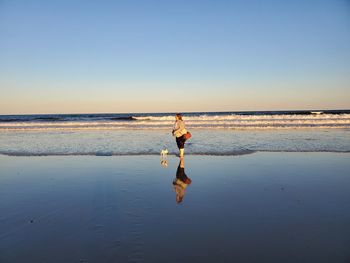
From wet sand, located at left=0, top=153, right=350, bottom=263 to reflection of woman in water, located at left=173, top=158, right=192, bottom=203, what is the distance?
15 centimetres

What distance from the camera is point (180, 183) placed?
808cm

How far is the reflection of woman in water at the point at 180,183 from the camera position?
6887 mm

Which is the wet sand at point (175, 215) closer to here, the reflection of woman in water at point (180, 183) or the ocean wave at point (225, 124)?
the reflection of woman in water at point (180, 183)

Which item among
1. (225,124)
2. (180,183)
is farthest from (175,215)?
(225,124)

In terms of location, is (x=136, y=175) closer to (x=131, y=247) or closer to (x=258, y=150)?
(x=131, y=247)

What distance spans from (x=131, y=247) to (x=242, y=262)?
1445mm

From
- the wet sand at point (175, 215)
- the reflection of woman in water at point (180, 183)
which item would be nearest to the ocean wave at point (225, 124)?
Result: the reflection of woman in water at point (180, 183)

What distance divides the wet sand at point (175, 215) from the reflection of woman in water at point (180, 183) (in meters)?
0.15

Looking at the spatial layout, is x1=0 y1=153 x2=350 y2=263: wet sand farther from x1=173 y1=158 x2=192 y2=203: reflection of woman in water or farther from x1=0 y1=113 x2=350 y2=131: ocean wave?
x1=0 y1=113 x2=350 y2=131: ocean wave

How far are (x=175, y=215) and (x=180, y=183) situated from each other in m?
2.54

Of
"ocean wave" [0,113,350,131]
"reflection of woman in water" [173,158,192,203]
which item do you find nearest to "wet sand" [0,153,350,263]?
"reflection of woman in water" [173,158,192,203]

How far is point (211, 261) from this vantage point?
389cm

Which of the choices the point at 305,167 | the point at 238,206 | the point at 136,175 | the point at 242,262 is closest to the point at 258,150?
the point at 305,167

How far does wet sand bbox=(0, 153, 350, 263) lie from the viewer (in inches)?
163
